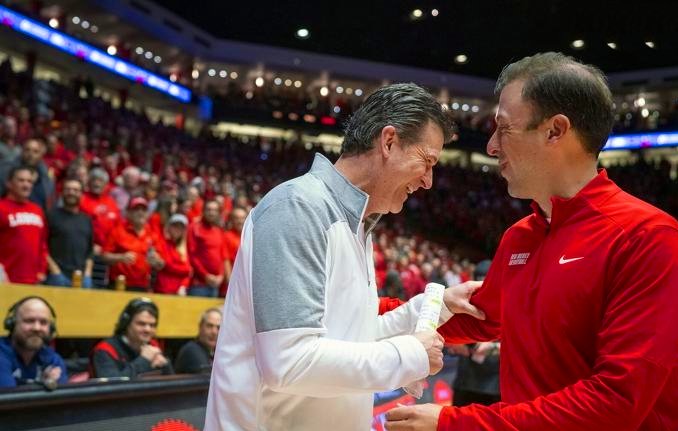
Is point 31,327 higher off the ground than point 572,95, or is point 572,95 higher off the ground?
point 572,95

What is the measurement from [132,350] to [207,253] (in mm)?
2293

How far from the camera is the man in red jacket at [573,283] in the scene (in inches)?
51.9

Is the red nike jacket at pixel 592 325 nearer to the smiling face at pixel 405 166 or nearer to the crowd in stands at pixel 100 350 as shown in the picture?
the smiling face at pixel 405 166

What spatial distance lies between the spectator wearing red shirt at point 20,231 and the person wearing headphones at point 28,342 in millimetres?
1136

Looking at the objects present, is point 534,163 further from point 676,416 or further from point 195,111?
point 195,111

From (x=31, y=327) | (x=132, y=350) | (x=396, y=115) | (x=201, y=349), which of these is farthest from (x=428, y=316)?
(x=201, y=349)

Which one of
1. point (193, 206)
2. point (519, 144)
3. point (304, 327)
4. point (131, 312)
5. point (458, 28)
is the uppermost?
point (458, 28)

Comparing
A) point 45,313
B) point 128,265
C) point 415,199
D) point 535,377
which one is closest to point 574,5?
point 415,199

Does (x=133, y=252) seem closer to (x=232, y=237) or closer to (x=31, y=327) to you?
(x=232, y=237)

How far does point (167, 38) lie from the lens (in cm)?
2388

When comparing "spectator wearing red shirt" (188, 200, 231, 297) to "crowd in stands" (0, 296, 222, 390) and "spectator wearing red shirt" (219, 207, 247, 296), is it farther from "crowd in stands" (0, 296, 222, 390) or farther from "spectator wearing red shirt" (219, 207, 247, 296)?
"crowd in stands" (0, 296, 222, 390)

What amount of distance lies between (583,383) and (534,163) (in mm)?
528

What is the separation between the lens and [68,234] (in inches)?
215

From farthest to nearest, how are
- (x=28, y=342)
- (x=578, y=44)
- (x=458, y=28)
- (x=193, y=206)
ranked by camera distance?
1. (x=458, y=28)
2. (x=578, y=44)
3. (x=193, y=206)
4. (x=28, y=342)
